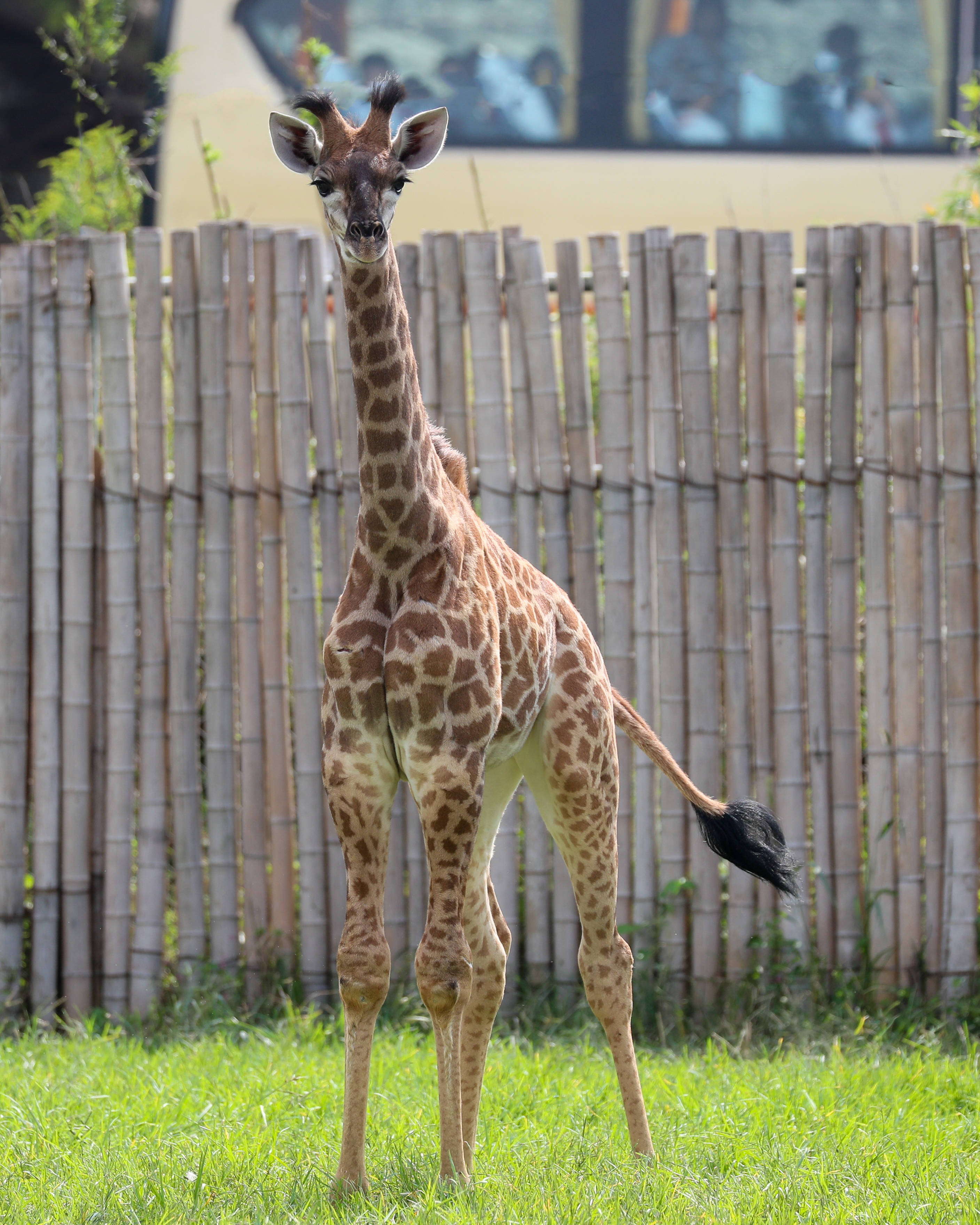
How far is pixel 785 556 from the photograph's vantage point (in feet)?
15.1

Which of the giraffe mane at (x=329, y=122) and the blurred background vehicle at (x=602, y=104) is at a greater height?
the blurred background vehicle at (x=602, y=104)

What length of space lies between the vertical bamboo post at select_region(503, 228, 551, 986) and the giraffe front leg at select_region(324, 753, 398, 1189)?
1.93m

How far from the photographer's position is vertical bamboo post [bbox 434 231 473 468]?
4688 millimetres

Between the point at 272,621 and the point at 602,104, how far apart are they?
168 inches

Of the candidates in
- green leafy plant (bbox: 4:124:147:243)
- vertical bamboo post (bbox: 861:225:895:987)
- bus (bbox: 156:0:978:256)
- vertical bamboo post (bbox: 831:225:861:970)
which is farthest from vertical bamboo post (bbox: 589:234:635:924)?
bus (bbox: 156:0:978:256)

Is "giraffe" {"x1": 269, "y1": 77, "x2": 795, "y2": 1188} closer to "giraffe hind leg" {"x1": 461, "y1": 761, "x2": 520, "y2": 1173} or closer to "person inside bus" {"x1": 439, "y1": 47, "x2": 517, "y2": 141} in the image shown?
"giraffe hind leg" {"x1": 461, "y1": 761, "x2": 520, "y2": 1173}

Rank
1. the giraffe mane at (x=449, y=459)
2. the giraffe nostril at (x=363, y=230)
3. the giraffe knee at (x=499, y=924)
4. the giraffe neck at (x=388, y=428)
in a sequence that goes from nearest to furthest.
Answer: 1. the giraffe nostril at (x=363, y=230)
2. the giraffe neck at (x=388, y=428)
3. the giraffe mane at (x=449, y=459)
4. the giraffe knee at (x=499, y=924)

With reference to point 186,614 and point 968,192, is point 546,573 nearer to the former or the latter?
point 186,614

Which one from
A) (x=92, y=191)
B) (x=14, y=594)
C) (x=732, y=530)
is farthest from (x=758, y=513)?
(x=92, y=191)

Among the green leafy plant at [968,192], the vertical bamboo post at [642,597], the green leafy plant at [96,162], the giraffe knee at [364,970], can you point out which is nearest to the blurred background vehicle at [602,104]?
the green leafy plant at [96,162]

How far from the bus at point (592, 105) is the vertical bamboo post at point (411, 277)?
2.63 metres

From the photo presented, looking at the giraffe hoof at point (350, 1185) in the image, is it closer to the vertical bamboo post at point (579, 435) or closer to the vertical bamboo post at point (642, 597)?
the vertical bamboo post at point (642, 597)

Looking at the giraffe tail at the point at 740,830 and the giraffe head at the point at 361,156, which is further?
the giraffe tail at the point at 740,830

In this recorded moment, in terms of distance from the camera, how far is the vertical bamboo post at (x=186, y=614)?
470cm
